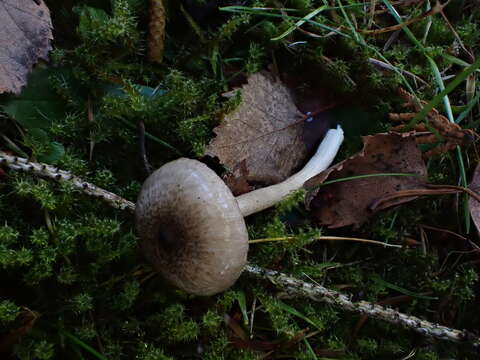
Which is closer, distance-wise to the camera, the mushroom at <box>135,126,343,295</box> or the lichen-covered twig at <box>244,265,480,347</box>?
the mushroom at <box>135,126,343,295</box>

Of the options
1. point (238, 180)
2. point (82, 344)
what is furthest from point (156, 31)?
point (82, 344)

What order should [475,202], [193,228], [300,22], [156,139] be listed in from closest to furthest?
[193,228] < [156,139] < [300,22] < [475,202]

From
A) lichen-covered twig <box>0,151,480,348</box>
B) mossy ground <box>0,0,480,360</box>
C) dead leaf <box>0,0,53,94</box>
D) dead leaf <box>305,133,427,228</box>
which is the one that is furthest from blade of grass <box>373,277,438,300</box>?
dead leaf <box>0,0,53,94</box>

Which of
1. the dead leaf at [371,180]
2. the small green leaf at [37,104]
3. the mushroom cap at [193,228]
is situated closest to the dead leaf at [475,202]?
the dead leaf at [371,180]

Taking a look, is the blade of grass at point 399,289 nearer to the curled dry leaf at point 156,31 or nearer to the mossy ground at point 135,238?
the mossy ground at point 135,238

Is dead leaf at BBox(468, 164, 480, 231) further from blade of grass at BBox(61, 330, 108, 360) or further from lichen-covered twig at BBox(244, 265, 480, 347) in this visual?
blade of grass at BBox(61, 330, 108, 360)

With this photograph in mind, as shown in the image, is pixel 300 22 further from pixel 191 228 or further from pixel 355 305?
pixel 355 305

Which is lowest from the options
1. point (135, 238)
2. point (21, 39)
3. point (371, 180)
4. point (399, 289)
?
point (399, 289)
